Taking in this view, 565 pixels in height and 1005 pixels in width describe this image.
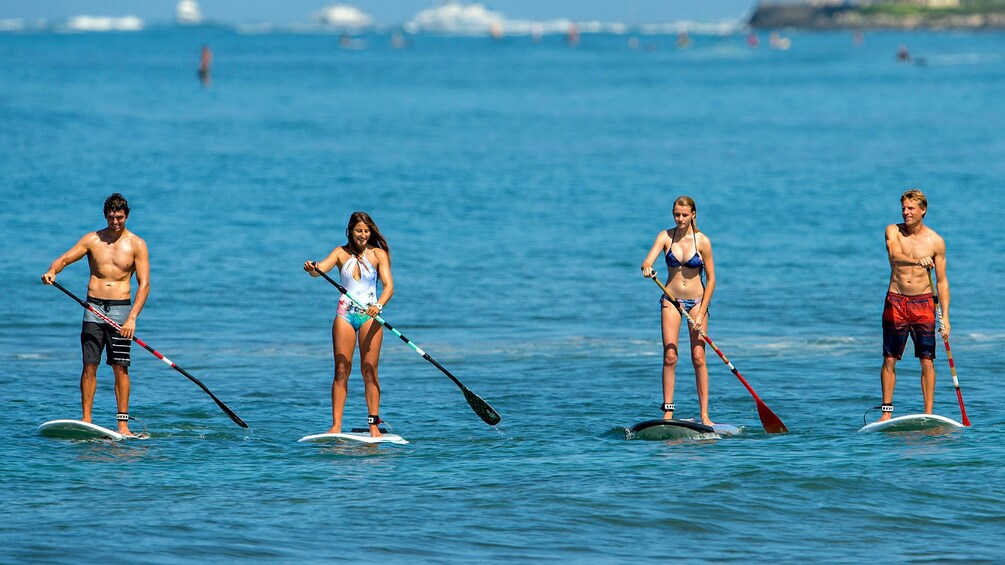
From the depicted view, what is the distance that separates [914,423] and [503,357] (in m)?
5.58

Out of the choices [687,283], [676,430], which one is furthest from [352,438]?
[687,283]

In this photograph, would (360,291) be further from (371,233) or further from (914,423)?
(914,423)

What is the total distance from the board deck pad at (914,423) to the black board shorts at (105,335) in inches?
261

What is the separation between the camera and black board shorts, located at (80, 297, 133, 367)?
476 inches

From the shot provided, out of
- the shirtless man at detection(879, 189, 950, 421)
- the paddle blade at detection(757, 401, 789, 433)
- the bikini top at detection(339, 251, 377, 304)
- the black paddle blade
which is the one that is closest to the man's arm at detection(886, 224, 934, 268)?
the shirtless man at detection(879, 189, 950, 421)

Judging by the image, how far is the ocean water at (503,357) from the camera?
10258 mm

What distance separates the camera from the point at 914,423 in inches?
496

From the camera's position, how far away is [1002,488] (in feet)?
36.1

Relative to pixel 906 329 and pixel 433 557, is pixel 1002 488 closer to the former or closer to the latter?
pixel 906 329

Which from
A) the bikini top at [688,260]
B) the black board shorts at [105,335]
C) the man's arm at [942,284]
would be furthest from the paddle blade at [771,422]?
the black board shorts at [105,335]

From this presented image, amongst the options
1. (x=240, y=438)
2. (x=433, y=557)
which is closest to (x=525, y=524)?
(x=433, y=557)

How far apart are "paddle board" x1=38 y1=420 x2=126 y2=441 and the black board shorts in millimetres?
608

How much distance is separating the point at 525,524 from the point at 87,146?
38145 mm

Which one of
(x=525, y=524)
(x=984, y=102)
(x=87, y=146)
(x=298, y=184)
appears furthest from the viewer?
(x=984, y=102)
